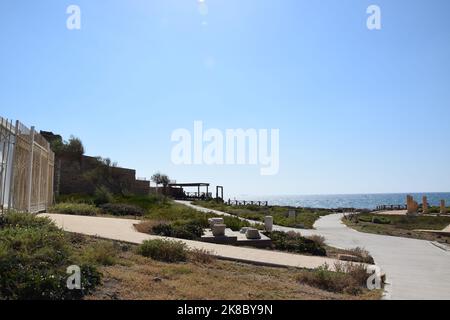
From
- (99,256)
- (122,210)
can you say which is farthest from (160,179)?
(99,256)

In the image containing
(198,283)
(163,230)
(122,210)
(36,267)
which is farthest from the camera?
(122,210)

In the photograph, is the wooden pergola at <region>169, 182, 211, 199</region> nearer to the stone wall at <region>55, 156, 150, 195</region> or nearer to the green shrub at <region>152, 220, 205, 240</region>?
the stone wall at <region>55, 156, 150, 195</region>

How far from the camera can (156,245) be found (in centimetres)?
999

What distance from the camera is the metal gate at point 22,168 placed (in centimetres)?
1187

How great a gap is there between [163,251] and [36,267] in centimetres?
354

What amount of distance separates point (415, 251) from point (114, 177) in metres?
31.3

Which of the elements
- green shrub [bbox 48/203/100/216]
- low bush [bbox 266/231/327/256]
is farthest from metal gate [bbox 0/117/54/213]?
low bush [bbox 266/231/327/256]

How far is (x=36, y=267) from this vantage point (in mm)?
6664

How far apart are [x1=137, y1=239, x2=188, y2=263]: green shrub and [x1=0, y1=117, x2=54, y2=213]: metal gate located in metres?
4.03

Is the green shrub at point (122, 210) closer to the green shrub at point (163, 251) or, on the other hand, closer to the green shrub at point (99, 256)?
the green shrub at point (163, 251)

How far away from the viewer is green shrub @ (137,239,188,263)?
9781 millimetres

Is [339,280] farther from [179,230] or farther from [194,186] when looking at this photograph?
[194,186]

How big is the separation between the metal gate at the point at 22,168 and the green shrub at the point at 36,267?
11.5ft
